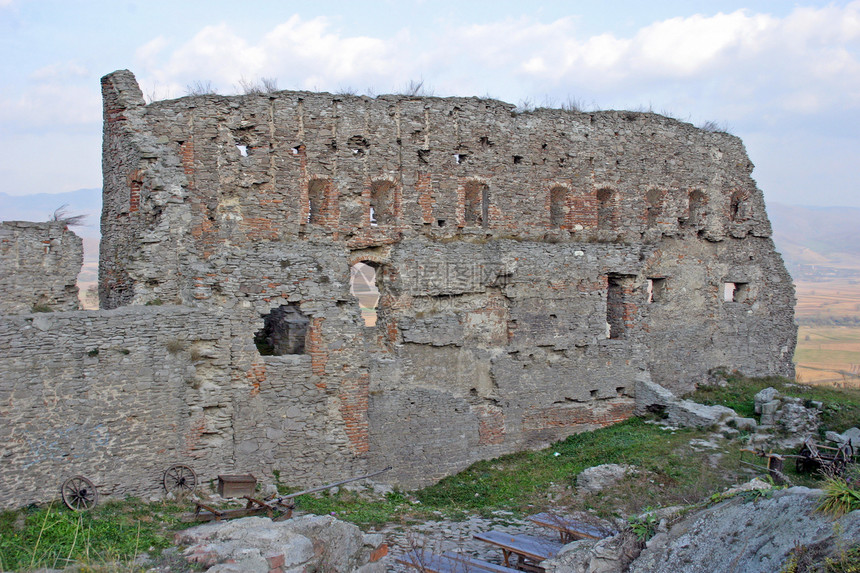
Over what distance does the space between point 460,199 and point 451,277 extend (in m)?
1.67

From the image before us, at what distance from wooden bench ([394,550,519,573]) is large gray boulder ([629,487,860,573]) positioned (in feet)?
6.26

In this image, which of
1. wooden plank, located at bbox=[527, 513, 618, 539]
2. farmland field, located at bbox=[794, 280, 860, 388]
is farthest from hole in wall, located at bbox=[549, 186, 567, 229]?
farmland field, located at bbox=[794, 280, 860, 388]

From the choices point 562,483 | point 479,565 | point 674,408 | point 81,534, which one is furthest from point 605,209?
point 81,534

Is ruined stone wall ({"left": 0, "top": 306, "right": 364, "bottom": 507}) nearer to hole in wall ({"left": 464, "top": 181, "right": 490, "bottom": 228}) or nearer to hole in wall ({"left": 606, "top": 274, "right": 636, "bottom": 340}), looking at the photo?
hole in wall ({"left": 464, "top": 181, "right": 490, "bottom": 228})

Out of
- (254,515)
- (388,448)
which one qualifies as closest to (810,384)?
(388,448)

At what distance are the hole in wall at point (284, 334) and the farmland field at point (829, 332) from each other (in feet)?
45.5

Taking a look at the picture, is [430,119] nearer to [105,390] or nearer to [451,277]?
[451,277]

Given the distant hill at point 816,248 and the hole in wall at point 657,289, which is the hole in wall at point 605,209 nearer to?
the hole in wall at point 657,289

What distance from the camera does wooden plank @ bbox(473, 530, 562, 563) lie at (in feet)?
28.3

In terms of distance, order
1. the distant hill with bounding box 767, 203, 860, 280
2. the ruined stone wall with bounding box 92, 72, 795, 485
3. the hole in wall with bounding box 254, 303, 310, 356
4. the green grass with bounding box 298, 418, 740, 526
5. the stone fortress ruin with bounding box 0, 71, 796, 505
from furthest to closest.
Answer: the distant hill with bounding box 767, 203, 860, 280 → the hole in wall with bounding box 254, 303, 310, 356 → the ruined stone wall with bounding box 92, 72, 795, 485 → the green grass with bounding box 298, 418, 740, 526 → the stone fortress ruin with bounding box 0, 71, 796, 505

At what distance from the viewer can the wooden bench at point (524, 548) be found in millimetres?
8624

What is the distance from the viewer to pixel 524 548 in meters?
8.87

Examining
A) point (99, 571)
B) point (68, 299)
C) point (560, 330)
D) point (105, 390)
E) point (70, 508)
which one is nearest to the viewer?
point (99, 571)

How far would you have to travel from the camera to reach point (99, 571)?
7.26 metres
